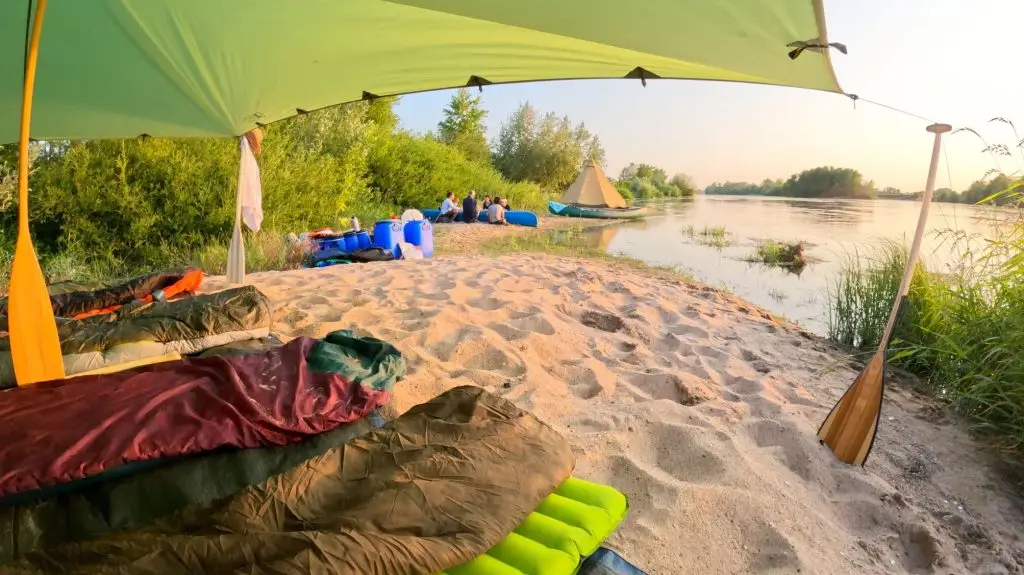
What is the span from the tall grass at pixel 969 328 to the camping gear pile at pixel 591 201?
1369 cm

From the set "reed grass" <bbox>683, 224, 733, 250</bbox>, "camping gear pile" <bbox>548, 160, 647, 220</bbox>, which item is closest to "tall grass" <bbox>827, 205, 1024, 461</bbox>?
"reed grass" <bbox>683, 224, 733, 250</bbox>

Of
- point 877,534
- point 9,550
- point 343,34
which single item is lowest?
point 877,534

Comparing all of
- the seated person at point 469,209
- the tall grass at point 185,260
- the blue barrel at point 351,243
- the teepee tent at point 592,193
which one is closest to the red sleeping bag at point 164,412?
the tall grass at point 185,260

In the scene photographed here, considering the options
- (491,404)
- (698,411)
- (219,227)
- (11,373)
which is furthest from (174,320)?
(219,227)

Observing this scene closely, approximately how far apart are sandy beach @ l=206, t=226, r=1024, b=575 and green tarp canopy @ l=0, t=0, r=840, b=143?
1.36 meters

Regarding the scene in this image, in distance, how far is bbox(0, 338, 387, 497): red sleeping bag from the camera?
149cm

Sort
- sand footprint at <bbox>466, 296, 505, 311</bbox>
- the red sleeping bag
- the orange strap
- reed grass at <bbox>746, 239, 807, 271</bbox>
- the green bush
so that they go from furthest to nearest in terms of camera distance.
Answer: the green bush, reed grass at <bbox>746, 239, 807, 271</bbox>, sand footprint at <bbox>466, 296, 505, 311</bbox>, the orange strap, the red sleeping bag

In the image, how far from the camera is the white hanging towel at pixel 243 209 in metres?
4.41

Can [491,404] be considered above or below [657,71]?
below

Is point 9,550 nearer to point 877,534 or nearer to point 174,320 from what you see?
point 174,320

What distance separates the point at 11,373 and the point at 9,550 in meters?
1.10

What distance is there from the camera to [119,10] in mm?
2576

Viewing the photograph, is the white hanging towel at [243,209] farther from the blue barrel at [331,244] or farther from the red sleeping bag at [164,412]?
the red sleeping bag at [164,412]

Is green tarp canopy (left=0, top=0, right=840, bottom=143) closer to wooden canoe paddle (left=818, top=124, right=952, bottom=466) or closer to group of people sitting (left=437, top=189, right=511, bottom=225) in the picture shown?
wooden canoe paddle (left=818, top=124, right=952, bottom=466)
